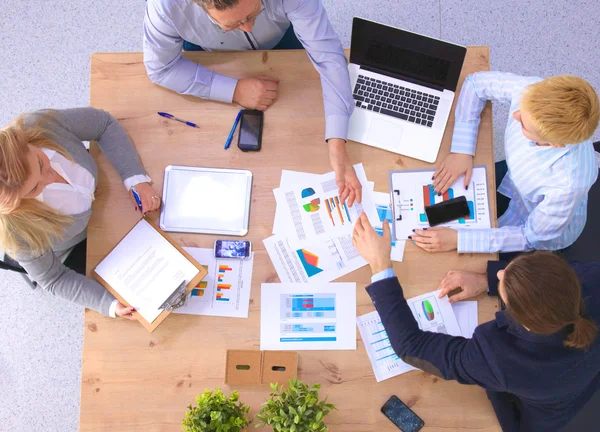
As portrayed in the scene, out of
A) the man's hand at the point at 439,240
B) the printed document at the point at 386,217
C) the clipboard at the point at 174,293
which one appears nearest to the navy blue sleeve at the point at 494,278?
the man's hand at the point at 439,240

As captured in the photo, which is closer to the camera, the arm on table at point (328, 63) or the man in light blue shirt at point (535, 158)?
the man in light blue shirt at point (535, 158)

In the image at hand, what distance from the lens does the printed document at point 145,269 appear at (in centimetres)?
132

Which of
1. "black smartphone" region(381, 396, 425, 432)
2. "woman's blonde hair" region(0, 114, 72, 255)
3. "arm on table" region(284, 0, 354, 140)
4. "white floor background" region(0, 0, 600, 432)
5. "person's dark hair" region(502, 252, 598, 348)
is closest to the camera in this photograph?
"person's dark hair" region(502, 252, 598, 348)

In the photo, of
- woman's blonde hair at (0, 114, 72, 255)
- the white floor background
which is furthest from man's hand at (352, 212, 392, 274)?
the white floor background

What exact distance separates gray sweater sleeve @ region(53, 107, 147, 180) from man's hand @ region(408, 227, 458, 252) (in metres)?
0.82

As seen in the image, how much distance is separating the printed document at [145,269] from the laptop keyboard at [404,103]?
72 cm

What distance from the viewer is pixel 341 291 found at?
133 cm

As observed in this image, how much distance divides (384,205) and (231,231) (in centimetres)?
44

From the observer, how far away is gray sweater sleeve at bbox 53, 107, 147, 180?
1371 millimetres

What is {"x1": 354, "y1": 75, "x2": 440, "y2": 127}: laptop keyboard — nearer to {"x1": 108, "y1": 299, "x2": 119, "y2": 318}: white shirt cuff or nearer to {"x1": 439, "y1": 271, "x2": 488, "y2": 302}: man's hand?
{"x1": 439, "y1": 271, "x2": 488, "y2": 302}: man's hand

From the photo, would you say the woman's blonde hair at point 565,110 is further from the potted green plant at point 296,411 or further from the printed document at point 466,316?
the potted green plant at point 296,411

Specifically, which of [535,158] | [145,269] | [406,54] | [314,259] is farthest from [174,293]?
[535,158]

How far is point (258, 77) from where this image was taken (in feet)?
4.75

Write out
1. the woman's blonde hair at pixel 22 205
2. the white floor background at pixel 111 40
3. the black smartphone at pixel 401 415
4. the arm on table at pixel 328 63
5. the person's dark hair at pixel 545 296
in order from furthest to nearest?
1. the white floor background at pixel 111 40
2. the arm on table at pixel 328 63
3. the black smartphone at pixel 401 415
4. the woman's blonde hair at pixel 22 205
5. the person's dark hair at pixel 545 296
